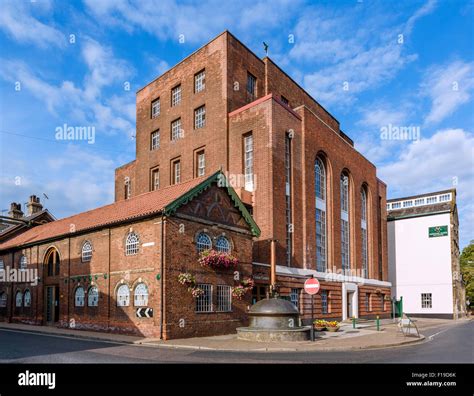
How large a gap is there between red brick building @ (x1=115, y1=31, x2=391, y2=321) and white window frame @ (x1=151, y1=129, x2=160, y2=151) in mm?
117

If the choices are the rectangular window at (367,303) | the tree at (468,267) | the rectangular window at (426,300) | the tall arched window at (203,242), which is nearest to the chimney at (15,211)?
the tall arched window at (203,242)

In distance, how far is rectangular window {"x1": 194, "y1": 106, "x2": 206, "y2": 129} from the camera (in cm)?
3622

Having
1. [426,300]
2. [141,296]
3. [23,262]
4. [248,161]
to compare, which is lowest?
[426,300]

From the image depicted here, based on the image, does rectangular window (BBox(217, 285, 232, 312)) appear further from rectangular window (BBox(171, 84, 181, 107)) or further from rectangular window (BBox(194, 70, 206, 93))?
rectangular window (BBox(171, 84, 181, 107))

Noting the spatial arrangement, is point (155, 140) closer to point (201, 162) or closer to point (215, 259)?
point (201, 162)

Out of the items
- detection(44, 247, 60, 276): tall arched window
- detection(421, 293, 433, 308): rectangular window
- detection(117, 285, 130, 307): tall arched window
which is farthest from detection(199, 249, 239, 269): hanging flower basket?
detection(421, 293, 433, 308): rectangular window

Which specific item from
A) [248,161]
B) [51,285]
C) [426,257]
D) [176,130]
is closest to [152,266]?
[51,285]

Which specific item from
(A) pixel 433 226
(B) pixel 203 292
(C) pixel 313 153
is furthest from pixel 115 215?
(A) pixel 433 226

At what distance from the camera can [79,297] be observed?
26875mm

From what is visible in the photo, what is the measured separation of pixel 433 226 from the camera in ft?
181

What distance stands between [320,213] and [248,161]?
29.0ft

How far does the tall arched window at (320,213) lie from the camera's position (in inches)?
1436

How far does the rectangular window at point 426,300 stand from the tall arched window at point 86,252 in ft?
139

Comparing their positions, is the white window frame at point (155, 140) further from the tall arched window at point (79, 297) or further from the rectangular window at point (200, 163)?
the tall arched window at point (79, 297)
